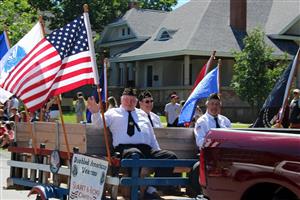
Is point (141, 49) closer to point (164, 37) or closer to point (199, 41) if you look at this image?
point (164, 37)

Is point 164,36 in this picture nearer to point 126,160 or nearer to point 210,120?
point 210,120

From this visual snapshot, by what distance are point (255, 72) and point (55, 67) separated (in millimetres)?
26724

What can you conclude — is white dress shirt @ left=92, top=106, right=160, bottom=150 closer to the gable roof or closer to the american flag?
the american flag

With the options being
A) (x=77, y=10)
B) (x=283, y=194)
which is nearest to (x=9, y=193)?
(x=283, y=194)

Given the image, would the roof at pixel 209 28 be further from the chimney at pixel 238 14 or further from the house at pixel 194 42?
the chimney at pixel 238 14

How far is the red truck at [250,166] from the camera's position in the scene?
5.51 m

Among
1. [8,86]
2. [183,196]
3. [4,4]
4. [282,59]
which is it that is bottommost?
[183,196]

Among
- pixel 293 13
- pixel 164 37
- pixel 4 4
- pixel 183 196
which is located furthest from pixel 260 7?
pixel 183 196

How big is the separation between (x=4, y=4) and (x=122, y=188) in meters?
27.3

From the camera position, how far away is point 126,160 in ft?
24.0

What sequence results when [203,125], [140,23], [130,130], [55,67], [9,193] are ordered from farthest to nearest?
[140,23] → [9,193] → [203,125] → [130,130] → [55,67]

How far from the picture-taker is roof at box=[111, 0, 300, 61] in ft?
127

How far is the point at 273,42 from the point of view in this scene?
133 ft

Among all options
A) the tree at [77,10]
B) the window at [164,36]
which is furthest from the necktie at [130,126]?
the tree at [77,10]
